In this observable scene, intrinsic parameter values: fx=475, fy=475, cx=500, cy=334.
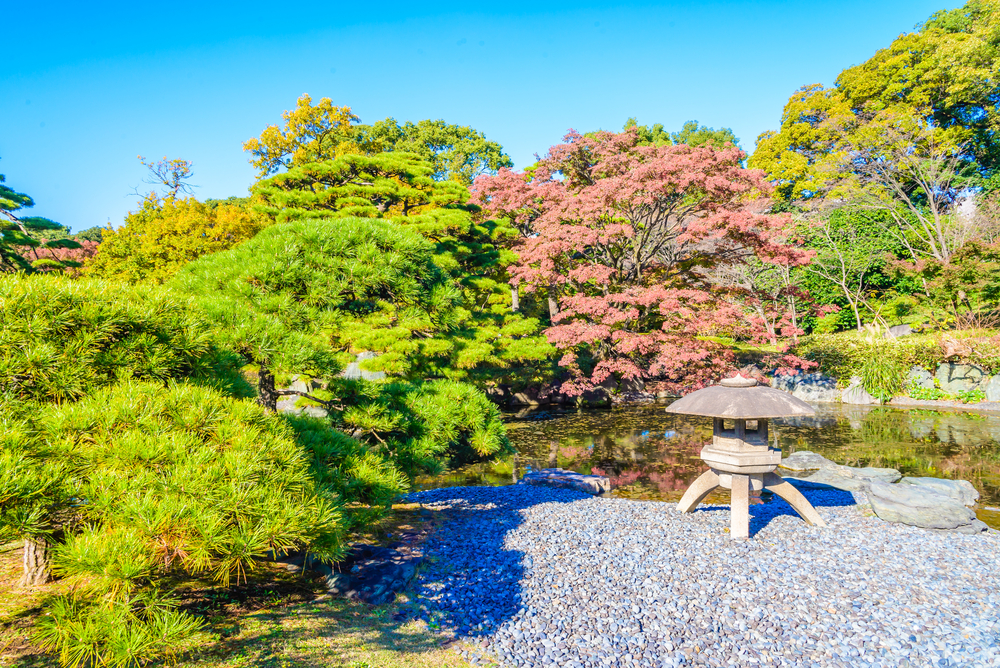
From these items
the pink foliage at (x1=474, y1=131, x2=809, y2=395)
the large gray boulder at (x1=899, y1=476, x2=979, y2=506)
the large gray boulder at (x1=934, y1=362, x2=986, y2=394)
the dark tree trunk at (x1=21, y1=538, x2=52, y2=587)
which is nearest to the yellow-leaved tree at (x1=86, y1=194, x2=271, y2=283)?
the pink foliage at (x1=474, y1=131, x2=809, y2=395)

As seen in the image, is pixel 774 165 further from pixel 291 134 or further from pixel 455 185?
pixel 291 134

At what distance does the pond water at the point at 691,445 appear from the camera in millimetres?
6879

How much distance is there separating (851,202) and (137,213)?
2372 cm

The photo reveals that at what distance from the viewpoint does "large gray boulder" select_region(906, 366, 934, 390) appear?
1198 cm

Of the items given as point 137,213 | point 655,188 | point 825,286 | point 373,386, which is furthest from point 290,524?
point 825,286

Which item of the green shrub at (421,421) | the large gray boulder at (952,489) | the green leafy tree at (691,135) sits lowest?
the large gray boulder at (952,489)

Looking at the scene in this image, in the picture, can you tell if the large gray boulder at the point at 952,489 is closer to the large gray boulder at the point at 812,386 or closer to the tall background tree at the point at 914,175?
the large gray boulder at the point at 812,386

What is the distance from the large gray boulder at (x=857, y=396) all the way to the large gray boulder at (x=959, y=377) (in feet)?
4.87

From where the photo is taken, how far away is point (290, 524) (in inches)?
73.3

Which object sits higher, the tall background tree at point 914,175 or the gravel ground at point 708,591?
the tall background tree at point 914,175

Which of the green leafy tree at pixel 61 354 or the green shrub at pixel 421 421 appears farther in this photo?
the green shrub at pixel 421 421

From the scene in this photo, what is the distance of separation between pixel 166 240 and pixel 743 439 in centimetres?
1339

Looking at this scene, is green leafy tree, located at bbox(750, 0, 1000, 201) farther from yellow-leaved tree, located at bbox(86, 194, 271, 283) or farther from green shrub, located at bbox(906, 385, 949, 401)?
yellow-leaved tree, located at bbox(86, 194, 271, 283)

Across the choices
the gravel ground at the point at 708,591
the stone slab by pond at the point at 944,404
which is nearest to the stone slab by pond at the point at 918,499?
the gravel ground at the point at 708,591
